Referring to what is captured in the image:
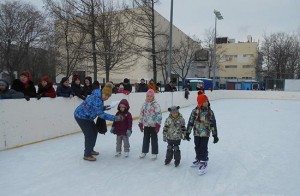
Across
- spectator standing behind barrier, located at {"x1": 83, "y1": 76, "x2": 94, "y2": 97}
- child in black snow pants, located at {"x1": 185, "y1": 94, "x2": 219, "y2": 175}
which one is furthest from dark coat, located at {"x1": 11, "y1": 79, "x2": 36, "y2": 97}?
child in black snow pants, located at {"x1": 185, "y1": 94, "x2": 219, "y2": 175}

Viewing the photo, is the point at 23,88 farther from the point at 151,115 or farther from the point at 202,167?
the point at 202,167

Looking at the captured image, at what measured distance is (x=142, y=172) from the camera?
431cm

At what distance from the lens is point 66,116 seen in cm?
714

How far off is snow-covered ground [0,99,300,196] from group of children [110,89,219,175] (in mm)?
211

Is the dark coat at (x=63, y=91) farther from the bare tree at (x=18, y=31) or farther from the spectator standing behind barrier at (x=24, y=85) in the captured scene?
the bare tree at (x=18, y=31)

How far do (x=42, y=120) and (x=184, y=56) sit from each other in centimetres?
3625

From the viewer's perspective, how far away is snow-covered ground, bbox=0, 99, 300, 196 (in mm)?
3635

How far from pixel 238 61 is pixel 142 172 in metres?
56.7

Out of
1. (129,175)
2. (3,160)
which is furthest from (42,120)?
(129,175)

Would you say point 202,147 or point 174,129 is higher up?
point 174,129

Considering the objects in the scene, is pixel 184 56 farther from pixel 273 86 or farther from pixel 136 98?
pixel 136 98

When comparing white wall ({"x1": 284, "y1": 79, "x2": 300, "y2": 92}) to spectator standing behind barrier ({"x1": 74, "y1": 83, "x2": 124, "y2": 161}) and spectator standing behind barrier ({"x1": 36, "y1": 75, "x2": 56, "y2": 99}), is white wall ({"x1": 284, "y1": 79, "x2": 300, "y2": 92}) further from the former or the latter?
spectator standing behind barrier ({"x1": 74, "y1": 83, "x2": 124, "y2": 161})

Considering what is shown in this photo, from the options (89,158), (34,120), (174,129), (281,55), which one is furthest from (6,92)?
(281,55)

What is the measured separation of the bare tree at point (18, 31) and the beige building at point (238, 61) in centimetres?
Answer: 3810
